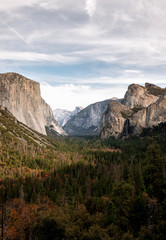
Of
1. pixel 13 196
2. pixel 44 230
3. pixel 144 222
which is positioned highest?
pixel 144 222

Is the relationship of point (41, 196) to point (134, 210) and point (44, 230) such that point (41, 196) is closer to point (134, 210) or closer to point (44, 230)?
point (44, 230)

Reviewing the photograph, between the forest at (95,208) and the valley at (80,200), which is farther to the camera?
the valley at (80,200)

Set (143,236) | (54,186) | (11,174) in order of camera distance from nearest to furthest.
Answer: (143,236)
(54,186)
(11,174)

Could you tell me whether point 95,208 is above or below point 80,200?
above

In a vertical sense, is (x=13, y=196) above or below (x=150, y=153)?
below

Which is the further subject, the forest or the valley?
the valley

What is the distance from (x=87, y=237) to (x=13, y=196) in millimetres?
56752

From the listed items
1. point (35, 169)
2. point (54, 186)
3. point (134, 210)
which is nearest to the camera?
point (134, 210)

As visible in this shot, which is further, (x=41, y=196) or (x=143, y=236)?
(x=41, y=196)

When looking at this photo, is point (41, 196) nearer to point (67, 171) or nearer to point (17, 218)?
point (17, 218)

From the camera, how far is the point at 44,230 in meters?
33.6

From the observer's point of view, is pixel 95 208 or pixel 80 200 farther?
pixel 80 200

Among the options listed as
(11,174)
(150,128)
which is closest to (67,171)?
(11,174)

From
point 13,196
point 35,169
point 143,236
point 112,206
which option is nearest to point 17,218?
point 13,196
